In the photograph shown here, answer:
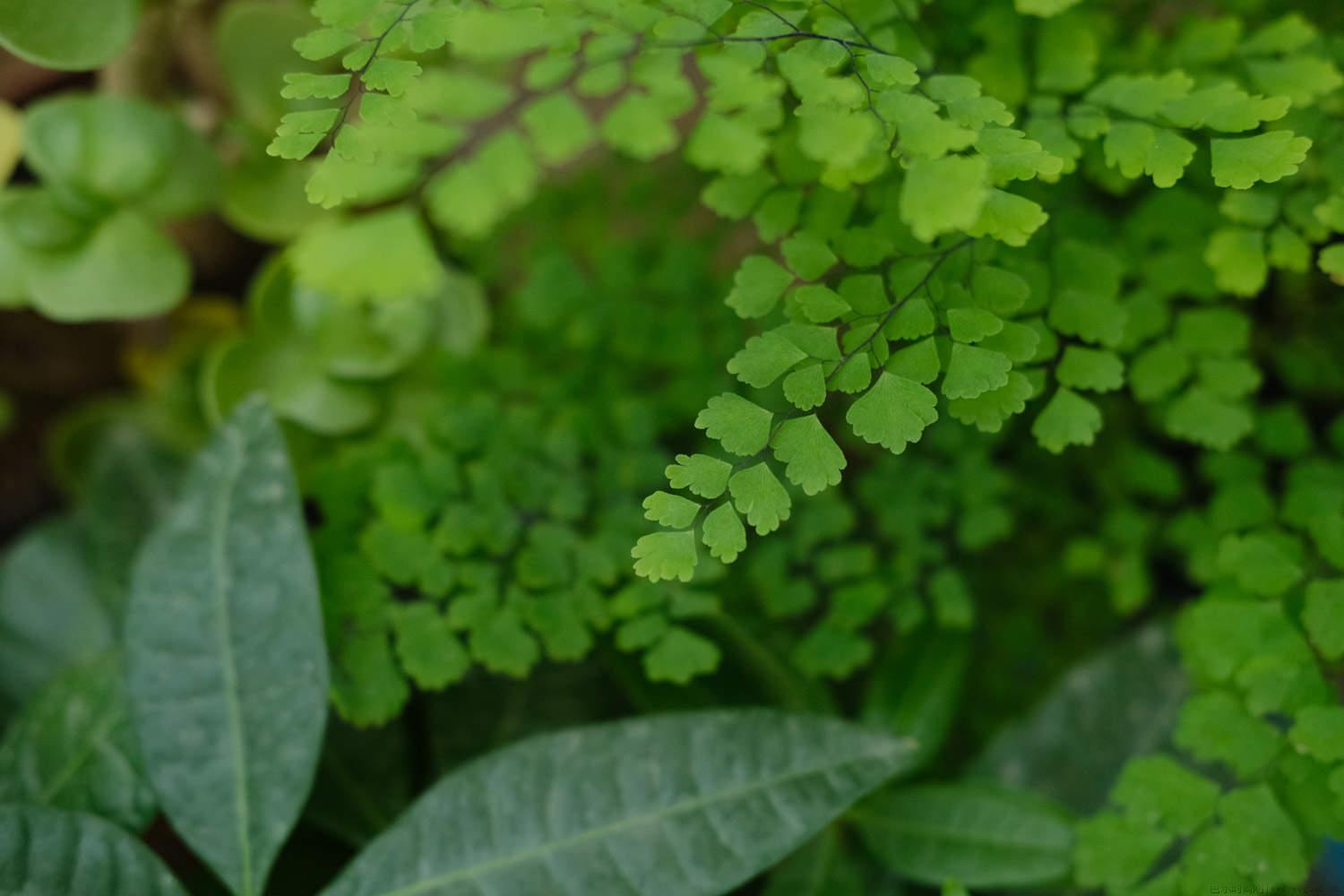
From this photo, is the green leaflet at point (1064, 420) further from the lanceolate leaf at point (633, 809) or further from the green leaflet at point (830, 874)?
the green leaflet at point (830, 874)

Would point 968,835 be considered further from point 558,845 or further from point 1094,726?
point 558,845

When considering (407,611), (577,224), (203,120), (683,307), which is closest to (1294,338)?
(683,307)

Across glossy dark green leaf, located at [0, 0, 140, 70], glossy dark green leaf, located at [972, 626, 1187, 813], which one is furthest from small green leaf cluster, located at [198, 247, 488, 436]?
glossy dark green leaf, located at [972, 626, 1187, 813]

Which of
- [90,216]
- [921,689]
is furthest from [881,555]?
[90,216]

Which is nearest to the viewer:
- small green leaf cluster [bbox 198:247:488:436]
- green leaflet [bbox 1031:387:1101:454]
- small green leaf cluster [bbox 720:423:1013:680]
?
green leaflet [bbox 1031:387:1101:454]

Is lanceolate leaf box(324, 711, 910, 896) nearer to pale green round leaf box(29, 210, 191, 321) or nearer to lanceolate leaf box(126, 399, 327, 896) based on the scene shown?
lanceolate leaf box(126, 399, 327, 896)

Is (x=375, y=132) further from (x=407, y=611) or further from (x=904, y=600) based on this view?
(x=904, y=600)

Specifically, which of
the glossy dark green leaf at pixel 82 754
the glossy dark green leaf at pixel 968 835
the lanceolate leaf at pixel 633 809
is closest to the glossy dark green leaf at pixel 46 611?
the glossy dark green leaf at pixel 82 754
